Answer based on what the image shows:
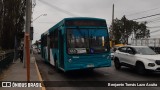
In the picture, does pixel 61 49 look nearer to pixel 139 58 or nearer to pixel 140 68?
pixel 139 58

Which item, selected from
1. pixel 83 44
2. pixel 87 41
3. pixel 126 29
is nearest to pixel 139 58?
pixel 87 41

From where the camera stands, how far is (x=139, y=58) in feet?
56.3

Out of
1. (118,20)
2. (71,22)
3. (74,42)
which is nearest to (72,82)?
(74,42)

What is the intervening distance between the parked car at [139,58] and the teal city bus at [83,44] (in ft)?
6.25

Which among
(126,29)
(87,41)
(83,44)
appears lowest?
(83,44)

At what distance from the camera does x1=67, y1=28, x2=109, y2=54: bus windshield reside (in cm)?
1575

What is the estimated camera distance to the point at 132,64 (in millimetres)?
18078

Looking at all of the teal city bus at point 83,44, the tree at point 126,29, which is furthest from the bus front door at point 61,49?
the tree at point 126,29

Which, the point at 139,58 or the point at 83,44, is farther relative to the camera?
the point at 139,58

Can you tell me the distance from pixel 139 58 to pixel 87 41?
10.5 ft

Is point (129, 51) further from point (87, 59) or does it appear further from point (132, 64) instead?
point (87, 59)

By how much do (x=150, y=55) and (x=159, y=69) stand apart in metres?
1.18

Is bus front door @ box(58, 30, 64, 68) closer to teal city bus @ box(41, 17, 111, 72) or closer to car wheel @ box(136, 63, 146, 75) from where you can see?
teal city bus @ box(41, 17, 111, 72)

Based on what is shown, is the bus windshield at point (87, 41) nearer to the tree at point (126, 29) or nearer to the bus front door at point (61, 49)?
the bus front door at point (61, 49)
